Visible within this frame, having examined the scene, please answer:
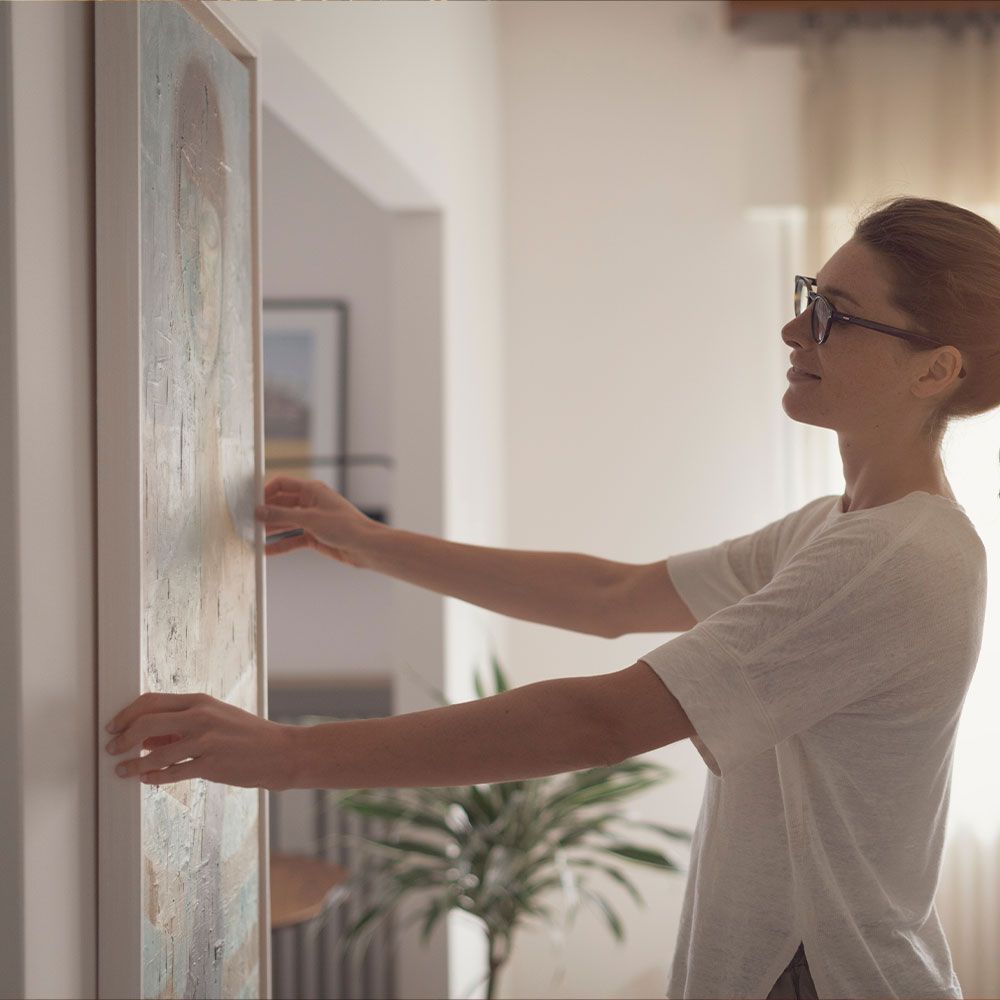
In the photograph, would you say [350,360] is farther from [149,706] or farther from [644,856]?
[149,706]

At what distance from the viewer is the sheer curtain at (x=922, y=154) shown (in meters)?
3.48

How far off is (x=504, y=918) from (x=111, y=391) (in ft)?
6.54

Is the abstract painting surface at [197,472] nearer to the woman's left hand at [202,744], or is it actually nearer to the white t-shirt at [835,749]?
the woman's left hand at [202,744]

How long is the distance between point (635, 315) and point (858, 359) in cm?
248

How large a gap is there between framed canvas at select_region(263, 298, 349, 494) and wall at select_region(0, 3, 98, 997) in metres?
2.67

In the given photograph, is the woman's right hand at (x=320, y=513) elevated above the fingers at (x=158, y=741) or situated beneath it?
elevated above

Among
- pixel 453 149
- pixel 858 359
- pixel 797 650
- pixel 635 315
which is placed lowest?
pixel 797 650

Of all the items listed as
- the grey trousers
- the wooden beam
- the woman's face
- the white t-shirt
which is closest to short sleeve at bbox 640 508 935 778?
the white t-shirt

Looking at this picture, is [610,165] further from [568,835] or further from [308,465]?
[568,835]

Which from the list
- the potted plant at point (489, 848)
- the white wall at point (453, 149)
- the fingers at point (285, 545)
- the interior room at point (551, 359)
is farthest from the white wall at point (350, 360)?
the fingers at point (285, 545)

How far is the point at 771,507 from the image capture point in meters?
3.69

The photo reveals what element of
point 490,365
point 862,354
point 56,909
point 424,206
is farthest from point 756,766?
point 490,365

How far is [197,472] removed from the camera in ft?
4.31

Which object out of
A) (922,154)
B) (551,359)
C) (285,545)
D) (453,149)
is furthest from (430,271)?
(922,154)
